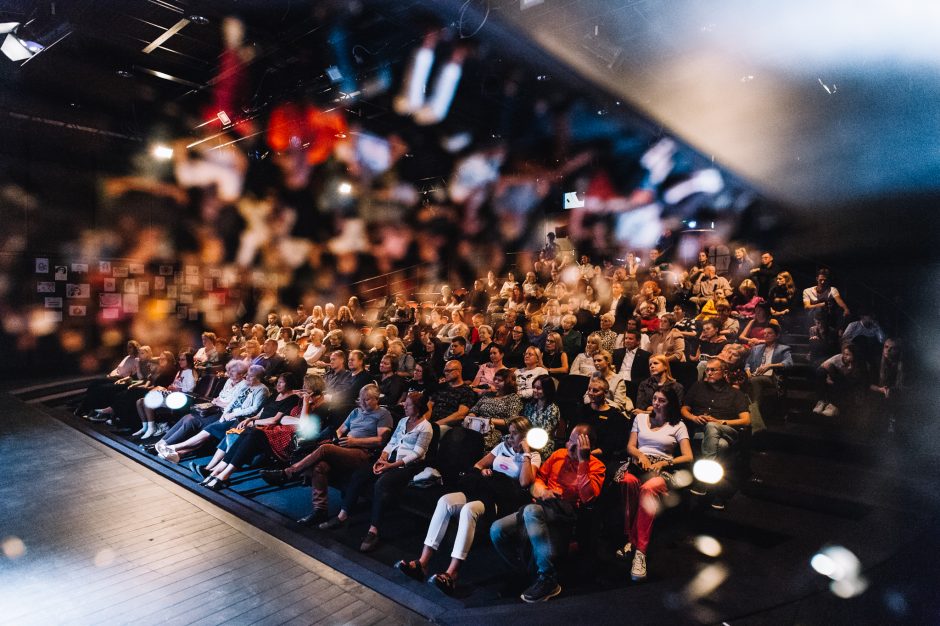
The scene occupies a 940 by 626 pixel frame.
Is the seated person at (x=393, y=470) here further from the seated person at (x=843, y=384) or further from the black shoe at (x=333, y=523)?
the seated person at (x=843, y=384)

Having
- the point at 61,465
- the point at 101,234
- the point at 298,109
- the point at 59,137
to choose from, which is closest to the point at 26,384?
the point at 101,234

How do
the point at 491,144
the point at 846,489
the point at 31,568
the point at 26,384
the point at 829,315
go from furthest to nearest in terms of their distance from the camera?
the point at 491,144 < the point at 26,384 < the point at 829,315 < the point at 846,489 < the point at 31,568

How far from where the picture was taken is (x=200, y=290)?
11664 mm

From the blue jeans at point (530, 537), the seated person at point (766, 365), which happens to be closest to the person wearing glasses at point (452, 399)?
the blue jeans at point (530, 537)

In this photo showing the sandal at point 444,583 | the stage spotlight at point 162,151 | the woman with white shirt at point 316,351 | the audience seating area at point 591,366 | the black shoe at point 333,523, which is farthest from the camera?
the stage spotlight at point 162,151

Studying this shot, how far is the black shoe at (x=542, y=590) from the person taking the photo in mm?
2867

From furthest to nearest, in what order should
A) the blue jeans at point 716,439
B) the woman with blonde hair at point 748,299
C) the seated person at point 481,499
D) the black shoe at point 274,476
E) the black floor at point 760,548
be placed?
the woman with blonde hair at point 748,299
the black shoe at point 274,476
the blue jeans at point 716,439
the seated person at point 481,499
the black floor at point 760,548

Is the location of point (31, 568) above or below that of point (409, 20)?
below

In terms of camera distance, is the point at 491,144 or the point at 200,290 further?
the point at 200,290

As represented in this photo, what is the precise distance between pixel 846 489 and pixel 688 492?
1227mm

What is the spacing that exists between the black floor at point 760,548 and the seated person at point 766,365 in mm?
391

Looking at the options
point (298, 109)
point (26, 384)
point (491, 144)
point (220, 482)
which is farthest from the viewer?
point (491, 144)

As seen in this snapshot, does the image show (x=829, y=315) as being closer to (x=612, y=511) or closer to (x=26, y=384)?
(x=612, y=511)

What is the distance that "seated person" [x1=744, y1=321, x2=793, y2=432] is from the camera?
16.0 ft
